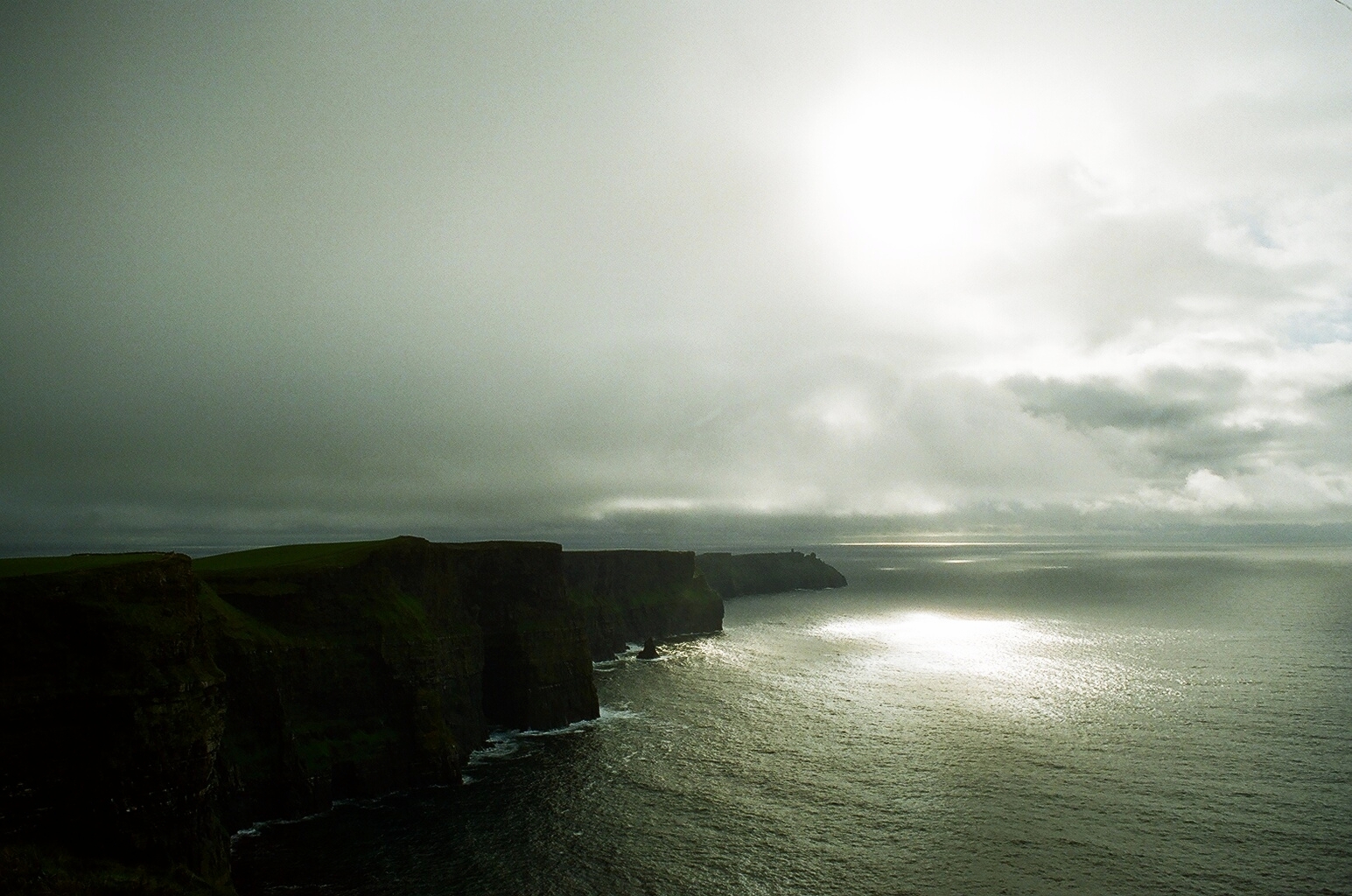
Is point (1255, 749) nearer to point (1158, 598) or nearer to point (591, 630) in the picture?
point (591, 630)

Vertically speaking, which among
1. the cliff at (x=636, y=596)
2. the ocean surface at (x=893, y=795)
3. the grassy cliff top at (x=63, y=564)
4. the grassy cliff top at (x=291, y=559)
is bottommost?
the ocean surface at (x=893, y=795)

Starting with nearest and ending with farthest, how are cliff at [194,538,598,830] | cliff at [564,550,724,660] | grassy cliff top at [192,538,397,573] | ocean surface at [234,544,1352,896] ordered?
ocean surface at [234,544,1352,896], cliff at [194,538,598,830], grassy cliff top at [192,538,397,573], cliff at [564,550,724,660]

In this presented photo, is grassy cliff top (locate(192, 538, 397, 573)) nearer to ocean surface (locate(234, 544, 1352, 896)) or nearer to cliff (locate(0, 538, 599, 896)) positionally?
cliff (locate(0, 538, 599, 896))

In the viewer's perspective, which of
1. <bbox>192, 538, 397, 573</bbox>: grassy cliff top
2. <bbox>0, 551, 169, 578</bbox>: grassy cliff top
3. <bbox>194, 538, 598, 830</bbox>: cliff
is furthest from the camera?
<bbox>192, 538, 397, 573</bbox>: grassy cliff top

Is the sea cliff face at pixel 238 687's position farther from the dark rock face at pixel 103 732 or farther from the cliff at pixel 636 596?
the cliff at pixel 636 596

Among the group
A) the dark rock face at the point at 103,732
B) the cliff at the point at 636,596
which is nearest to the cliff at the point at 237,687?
the dark rock face at the point at 103,732

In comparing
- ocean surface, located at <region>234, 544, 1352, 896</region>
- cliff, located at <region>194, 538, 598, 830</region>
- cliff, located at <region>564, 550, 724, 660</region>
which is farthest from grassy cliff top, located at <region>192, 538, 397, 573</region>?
cliff, located at <region>564, 550, 724, 660</region>

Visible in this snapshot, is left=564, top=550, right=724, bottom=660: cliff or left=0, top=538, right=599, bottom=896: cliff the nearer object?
left=0, top=538, right=599, bottom=896: cliff
